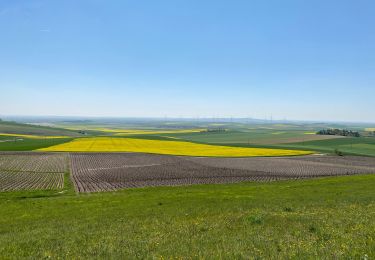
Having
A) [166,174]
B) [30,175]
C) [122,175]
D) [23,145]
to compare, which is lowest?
[166,174]

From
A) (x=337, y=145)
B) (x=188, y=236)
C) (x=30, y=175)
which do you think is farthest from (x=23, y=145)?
(x=337, y=145)

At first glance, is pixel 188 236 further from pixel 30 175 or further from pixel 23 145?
pixel 23 145

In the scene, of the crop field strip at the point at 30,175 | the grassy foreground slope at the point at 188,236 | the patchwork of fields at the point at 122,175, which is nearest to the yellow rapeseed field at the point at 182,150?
the patchwork of fields at the point at 122,175

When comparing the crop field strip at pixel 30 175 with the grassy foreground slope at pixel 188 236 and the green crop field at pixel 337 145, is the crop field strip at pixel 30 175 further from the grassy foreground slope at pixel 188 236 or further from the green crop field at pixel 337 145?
the green crop field at pixel 337 145

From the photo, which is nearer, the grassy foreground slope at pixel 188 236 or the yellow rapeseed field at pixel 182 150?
the grassy foreground slope at pixel 188 236

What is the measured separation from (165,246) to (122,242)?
185 cm

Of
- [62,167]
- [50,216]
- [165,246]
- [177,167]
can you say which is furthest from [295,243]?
[62,167]

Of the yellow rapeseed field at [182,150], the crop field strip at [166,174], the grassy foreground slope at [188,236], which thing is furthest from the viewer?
the yellow rapeseed field at [182,150]

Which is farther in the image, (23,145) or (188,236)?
(23,145)

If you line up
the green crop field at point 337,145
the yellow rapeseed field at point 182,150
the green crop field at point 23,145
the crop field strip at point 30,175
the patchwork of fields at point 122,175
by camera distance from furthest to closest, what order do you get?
the green crop field at point 337,145 → the green crop field at point 23,145 → the yellow rapeseed field at point 182,150 → the patchwork of fields at point 122,175 → the crop field strip at point 30,175

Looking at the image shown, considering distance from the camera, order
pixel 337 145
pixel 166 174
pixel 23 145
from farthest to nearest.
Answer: pixel 337 145, pixel 23 145, pixel 166 174

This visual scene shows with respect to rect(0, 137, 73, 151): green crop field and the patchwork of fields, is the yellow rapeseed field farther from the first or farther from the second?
the patchwork of fields

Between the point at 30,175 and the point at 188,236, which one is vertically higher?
the point at 188,236

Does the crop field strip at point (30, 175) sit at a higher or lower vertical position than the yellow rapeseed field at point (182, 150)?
higher
